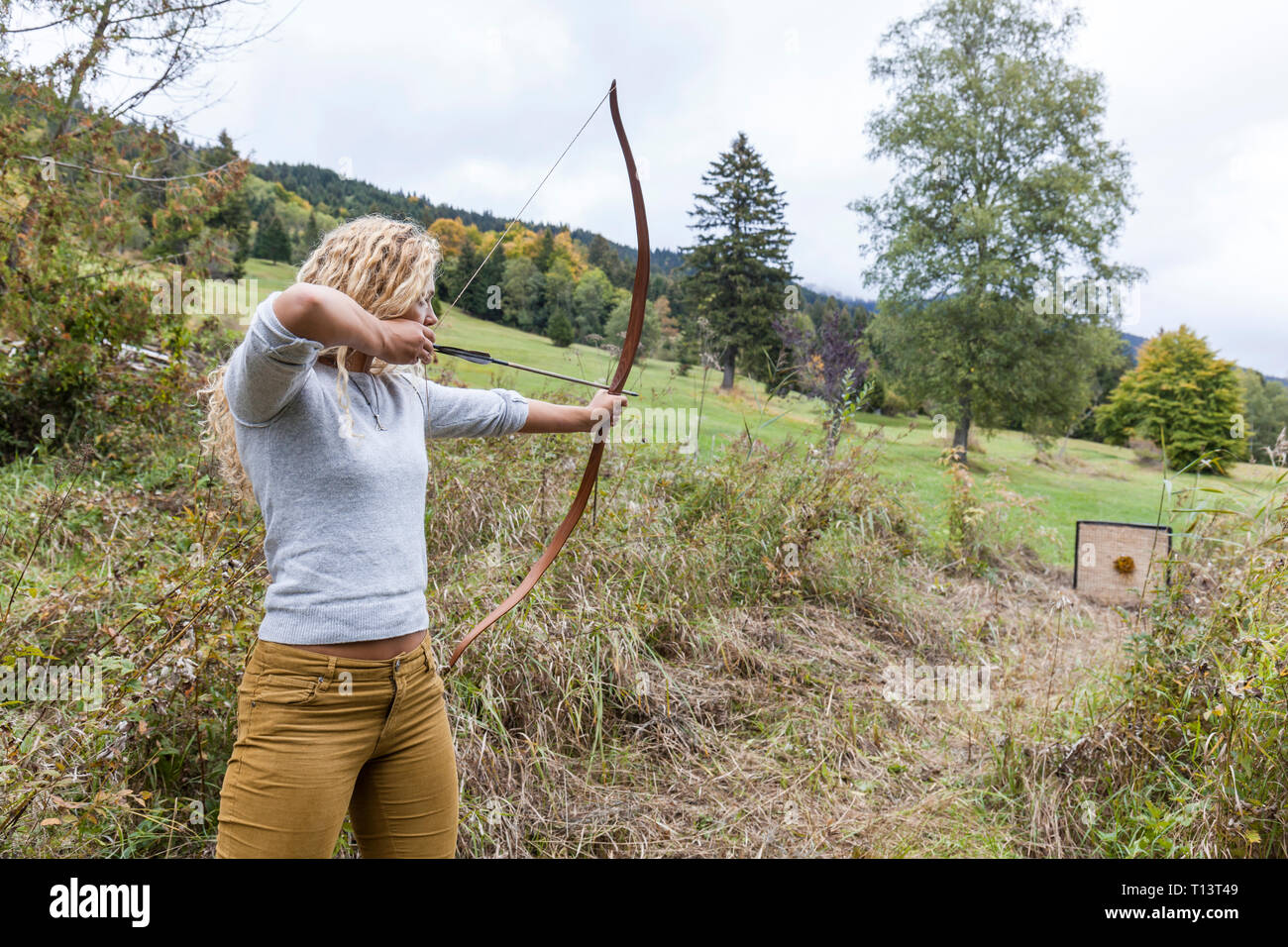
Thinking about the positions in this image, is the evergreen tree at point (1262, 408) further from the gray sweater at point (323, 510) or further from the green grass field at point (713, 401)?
the gray sweater at point (323, 510)

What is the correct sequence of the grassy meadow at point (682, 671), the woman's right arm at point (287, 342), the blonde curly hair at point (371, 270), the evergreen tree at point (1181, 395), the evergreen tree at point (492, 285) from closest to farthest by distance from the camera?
the woman's right arm at point (287, 342)
the blonde curly hair at point (371, 270)
the grassy meadow at point (682, 671)
the evergreen tree at point (492, 285)
the evergreen tree at point (1181, 395)

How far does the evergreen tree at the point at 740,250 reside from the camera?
17031 mm

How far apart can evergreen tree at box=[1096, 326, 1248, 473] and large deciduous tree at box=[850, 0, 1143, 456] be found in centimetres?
835

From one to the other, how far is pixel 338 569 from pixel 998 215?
17.1 metres

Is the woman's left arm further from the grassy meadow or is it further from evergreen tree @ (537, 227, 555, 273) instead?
evergreen tree @ (537, 227, 555, 273)

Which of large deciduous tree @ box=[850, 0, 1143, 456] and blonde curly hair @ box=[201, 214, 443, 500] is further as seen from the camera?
large deciduous tree @ box=[850, 0, 1143, 456]

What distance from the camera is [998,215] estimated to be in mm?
15625

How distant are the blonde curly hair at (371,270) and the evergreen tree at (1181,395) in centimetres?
2503

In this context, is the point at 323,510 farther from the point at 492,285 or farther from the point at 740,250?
the point at 740,250

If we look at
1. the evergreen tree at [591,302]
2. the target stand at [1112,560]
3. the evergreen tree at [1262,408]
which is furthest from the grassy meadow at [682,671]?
the evergreen tree at [1262,408]

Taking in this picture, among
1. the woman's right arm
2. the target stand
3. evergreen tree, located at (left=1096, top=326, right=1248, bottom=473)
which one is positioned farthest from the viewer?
evergreen tree, located at (left=1096, top=326, right=1248, bottom=473)

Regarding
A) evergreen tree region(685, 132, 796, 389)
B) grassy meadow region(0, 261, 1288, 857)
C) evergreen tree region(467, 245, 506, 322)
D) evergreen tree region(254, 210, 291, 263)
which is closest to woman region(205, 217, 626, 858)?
grassy meadow region(0, 261, 1288, 857)

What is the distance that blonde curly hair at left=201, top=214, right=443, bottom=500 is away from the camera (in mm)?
1449
